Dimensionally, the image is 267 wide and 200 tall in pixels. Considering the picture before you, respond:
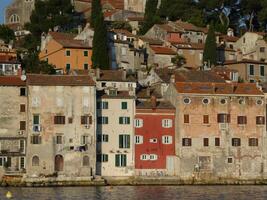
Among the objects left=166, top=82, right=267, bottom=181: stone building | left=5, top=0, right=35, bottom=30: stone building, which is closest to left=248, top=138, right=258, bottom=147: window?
left=166, top=82, right=267, bottom=181: stone building

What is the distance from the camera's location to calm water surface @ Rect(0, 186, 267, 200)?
222ft

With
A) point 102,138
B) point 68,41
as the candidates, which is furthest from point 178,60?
point 102,138

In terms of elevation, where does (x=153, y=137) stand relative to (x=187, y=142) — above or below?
above

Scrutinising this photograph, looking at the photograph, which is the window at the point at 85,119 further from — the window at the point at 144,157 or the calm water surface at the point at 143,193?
the calm water surface at the point at 143,193

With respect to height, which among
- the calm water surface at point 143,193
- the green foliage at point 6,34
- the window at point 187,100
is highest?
the green foliage at point 6,34

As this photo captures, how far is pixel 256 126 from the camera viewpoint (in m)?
82.1

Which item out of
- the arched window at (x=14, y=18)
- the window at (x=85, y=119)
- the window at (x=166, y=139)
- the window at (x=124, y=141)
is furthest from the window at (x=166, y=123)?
the arched window at (x=14, y=18)

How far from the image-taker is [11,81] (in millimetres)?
79125

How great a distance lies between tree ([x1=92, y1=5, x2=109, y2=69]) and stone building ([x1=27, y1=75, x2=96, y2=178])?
16.1m

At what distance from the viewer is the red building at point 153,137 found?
80312 mm

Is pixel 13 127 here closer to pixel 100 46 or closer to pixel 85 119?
pixel 85 119

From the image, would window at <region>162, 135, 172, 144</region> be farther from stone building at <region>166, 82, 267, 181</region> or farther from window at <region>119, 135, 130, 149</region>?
window at <region>119, 135, 130, 149</region>

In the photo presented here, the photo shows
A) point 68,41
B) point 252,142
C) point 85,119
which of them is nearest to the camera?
point 85,119

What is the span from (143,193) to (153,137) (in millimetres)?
10581
